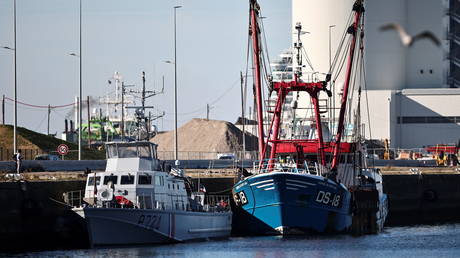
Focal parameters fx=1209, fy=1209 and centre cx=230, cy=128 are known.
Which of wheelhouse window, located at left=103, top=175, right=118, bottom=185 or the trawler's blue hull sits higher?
wheelhouse window, located at left=103, top=175, right=118, bottom=185

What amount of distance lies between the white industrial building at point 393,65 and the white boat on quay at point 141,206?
2734 inches

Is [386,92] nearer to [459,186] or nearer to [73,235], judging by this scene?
[459,186]

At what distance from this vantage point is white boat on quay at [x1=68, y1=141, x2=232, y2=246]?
51.6 metres

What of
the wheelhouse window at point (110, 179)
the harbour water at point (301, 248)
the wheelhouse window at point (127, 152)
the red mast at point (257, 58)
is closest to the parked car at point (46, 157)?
the red mast at point (257, 58)

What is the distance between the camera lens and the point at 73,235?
190 ft

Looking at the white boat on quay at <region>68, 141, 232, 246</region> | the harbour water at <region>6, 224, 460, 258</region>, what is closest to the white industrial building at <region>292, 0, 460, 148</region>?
the harbour water at <region>6, 224, 460, 258</region>

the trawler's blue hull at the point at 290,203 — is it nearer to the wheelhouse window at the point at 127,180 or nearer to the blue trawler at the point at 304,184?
the blue trawler at the point at 304,184

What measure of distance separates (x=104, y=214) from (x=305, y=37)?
82246 millimetres

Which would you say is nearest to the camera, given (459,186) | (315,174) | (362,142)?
(315,174)

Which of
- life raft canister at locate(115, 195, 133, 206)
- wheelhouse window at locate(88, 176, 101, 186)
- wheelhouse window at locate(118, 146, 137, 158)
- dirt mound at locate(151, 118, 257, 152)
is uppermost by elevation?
dirt mound at locate(151, 118, 257, 152)

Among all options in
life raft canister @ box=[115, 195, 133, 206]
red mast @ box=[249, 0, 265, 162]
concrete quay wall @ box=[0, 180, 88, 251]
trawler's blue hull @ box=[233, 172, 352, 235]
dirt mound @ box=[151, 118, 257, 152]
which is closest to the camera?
life raft canister @ box=[115, 195, 133, 206]

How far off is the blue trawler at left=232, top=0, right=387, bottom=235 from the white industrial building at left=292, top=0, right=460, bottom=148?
185 ft

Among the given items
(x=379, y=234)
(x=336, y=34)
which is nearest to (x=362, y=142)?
(x=379, y=234)

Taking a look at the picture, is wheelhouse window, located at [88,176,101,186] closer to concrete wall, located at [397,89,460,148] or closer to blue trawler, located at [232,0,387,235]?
blue trawler, located at [232,0,387,235]
